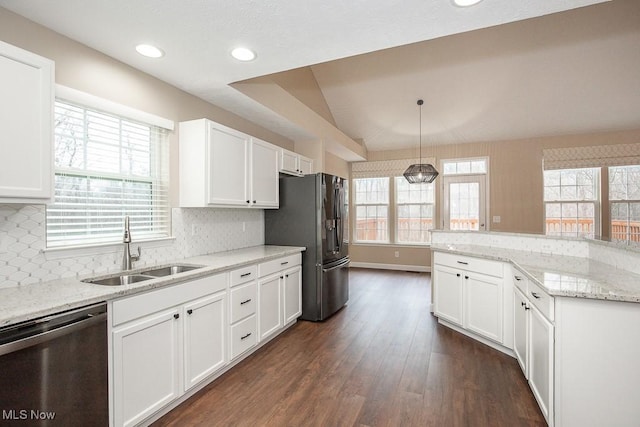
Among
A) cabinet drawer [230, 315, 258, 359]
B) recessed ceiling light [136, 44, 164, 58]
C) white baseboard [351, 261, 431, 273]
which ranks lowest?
white baseboard [351, 261, 431, 273]

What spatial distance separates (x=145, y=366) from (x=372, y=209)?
589cm

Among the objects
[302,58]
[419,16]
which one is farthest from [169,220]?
[419,16]

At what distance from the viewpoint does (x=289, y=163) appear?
4.05 metres

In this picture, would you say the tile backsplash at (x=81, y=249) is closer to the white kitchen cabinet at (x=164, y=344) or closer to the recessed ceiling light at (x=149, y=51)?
the white kitchen cabinet at (x=164, y=344)

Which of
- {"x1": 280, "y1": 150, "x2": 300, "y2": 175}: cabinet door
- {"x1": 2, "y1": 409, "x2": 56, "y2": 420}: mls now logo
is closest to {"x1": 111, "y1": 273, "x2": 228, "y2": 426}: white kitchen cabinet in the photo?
{"x1": 2, "y1": 409, "x2": 56, "y2": 420}: mls now logo

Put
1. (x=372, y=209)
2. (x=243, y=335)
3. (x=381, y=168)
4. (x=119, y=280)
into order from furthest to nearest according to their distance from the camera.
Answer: (x=372, y=209)
(x=381, y=168)
(x=243, y=335)
(x=119, y=280)

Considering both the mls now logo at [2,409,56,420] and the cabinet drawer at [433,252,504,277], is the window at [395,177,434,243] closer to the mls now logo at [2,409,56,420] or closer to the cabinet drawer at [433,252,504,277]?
the cabinet drawer at [433,252,504,277]

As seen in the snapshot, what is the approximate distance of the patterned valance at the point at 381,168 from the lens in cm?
684

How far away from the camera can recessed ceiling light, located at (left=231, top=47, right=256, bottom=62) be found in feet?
7.41


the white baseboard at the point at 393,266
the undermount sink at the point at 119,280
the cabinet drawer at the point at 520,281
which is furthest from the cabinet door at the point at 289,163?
the white baseboard at the point at 393,266

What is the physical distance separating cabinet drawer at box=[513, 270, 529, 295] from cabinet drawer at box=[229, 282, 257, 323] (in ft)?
7.13

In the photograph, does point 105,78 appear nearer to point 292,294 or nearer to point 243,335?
point 243,335

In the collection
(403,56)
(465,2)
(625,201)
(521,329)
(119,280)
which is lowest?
(521,329)

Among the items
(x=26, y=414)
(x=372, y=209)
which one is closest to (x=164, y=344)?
(x=26, y=414)
